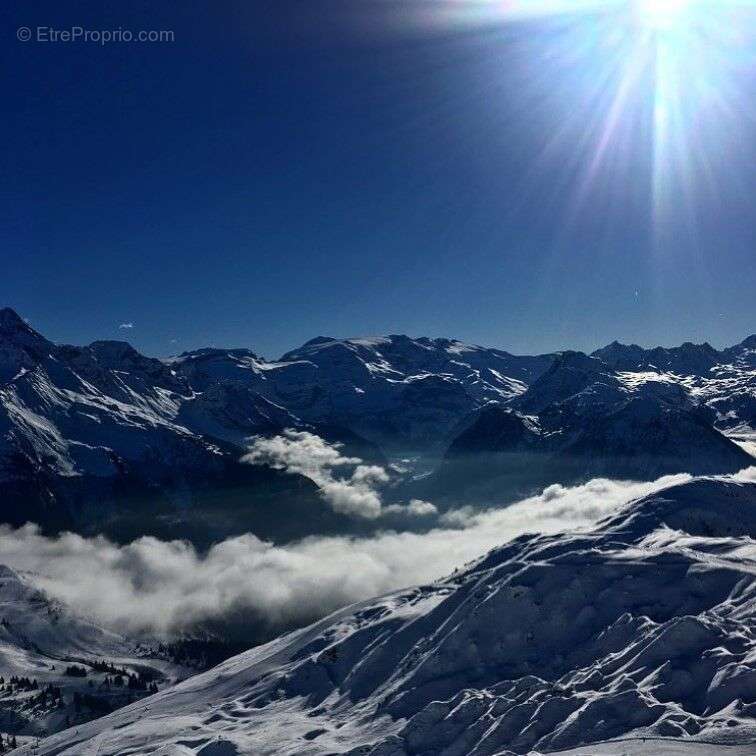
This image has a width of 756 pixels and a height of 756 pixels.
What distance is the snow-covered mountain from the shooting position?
123625 millimetres

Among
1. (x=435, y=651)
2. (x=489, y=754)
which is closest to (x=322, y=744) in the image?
(x=435, y=651)

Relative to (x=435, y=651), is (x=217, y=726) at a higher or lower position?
lower

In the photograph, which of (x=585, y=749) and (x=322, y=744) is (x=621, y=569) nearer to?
(x=585, y=749)

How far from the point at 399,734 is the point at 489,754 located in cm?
2708

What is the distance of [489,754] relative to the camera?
133125 mm

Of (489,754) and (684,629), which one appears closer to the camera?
(489,754)

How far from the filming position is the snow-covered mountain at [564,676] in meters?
124

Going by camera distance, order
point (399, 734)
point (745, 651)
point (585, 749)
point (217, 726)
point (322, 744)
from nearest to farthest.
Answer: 1. point (585, 749)
2. point (745, 651)
3. point (399, 734)
4. point (322, 744)
5. point (217, 726)

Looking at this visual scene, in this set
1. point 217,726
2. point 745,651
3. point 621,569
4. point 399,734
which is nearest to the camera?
point 745,651

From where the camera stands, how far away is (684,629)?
141750 millimetres

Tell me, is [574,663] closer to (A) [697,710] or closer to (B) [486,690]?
(B) [486,690]

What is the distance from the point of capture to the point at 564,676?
149750 mm

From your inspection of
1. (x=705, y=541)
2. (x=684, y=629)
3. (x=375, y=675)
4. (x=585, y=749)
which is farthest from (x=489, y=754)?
(x=705, y=541)

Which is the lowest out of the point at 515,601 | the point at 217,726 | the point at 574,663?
the point at 217,726
